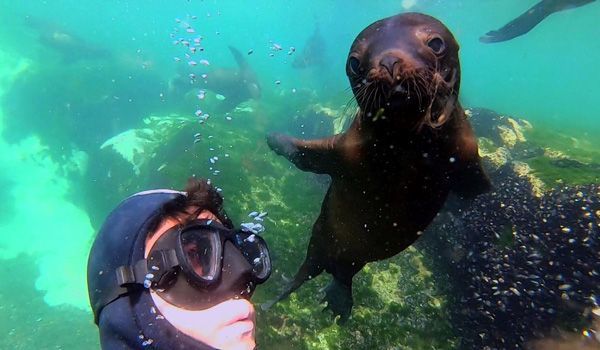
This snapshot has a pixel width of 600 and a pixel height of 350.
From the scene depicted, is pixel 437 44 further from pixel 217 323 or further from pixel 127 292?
pixel 127 292

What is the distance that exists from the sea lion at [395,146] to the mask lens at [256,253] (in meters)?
0.83

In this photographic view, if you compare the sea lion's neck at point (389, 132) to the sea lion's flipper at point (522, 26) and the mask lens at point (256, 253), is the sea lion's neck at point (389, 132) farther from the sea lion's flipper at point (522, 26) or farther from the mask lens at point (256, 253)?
the sea lion's flipper at point (522, 26)

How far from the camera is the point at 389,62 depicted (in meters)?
2.02

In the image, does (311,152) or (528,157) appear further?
(528,157)

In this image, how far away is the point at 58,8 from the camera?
196ft

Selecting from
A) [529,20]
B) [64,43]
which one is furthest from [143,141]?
[64,43]

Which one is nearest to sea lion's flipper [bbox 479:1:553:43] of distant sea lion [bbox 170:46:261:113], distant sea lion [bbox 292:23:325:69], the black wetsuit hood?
the black wetsuit hood

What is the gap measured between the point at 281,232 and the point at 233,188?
2.39 m

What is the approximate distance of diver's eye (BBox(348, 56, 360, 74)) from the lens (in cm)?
239

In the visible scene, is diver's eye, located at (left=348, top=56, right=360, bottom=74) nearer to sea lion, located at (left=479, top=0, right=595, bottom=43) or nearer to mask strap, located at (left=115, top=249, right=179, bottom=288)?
mask strap, located at (left=115, top=249, right=179, bottom=288)

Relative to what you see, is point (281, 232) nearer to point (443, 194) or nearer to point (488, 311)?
point (488, 311)

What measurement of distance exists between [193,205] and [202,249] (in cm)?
42

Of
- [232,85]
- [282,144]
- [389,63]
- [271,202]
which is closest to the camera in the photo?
[389,63]

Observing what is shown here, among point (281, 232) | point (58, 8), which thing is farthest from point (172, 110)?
point (58, 8)
